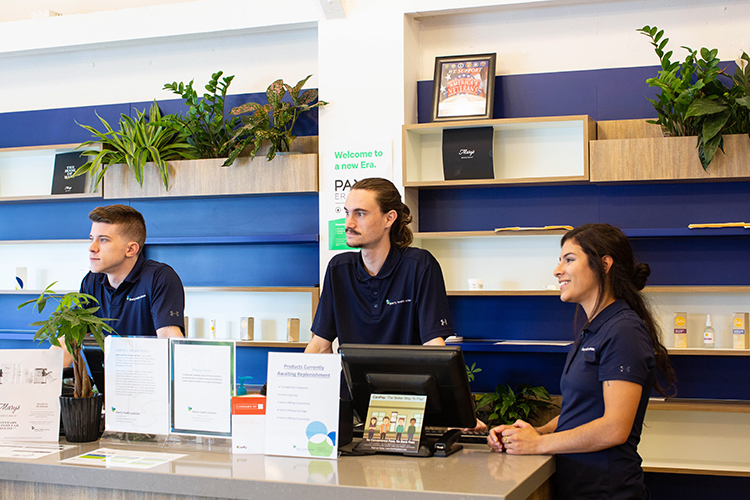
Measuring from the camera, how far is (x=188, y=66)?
4.97 m

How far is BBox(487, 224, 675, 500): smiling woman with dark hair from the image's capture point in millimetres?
1943

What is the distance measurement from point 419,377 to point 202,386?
657 millimetres

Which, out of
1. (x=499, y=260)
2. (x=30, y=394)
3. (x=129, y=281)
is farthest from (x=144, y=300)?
(x=499, y=260)

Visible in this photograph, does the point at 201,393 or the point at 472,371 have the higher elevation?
the point at 201,393

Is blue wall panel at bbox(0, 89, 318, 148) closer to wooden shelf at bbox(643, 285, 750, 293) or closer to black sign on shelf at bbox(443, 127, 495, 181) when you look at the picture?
black sign on shelf at bbox(443, 127, 495, 181)

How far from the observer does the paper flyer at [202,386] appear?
2.12 meters

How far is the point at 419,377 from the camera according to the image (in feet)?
6.60

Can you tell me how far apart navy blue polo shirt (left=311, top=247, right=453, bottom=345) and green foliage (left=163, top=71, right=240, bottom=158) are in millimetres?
2011

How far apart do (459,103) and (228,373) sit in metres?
2.57

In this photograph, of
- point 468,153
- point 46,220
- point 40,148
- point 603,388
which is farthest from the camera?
point 46,220

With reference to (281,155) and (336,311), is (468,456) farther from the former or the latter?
(281,155)

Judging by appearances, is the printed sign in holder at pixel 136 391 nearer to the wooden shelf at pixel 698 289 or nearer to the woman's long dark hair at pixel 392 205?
the woman's long dark hair at pixel 392 205

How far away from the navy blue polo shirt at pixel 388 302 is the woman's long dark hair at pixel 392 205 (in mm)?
57

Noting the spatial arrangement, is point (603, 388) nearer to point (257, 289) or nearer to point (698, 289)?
point (698, 289)
